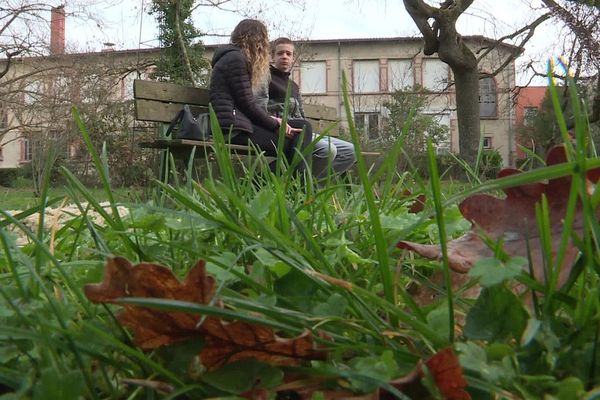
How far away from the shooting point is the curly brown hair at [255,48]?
14.9 feet

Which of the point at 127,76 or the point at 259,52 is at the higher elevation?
the point at 127,76

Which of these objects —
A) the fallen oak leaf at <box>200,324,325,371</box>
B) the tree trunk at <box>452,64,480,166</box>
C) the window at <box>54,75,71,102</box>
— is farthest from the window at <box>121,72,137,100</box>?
the fallen oak leaf at <box>200,324,325,371</box>

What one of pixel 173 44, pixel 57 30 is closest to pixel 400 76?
pixel 173 44

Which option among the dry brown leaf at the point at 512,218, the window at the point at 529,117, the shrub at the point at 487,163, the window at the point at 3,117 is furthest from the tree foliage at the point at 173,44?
the window at the point at 529,117

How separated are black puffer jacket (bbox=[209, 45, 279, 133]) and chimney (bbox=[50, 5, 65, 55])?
10491 millimetres

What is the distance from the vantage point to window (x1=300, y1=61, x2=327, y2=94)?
30.3m

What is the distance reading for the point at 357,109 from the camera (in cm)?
1780

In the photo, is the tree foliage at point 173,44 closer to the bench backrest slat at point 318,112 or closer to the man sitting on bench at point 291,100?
the bench backrest slat at point 318,112

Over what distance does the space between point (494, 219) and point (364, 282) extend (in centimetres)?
19

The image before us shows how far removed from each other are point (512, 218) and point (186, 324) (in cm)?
32

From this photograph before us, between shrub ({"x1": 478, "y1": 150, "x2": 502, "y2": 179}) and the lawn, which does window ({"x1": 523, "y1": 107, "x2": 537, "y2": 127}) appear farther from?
shrub ({"x1": 478, "y1": 150, "x2": 502, "y2": 179})

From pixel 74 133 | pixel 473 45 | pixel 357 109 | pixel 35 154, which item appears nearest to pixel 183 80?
pixel 74 133

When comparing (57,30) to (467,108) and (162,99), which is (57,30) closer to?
(467,108)

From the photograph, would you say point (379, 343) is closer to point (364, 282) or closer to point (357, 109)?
point (364, 282)
